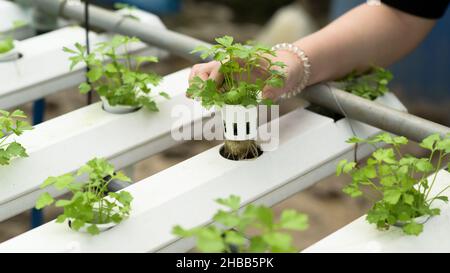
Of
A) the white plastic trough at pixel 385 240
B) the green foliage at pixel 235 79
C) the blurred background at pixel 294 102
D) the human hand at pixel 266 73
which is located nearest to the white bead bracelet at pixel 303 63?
the human hand at pixel 266 73

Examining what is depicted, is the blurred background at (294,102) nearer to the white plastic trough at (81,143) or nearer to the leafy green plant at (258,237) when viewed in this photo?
the white plastic trough at (81,143)

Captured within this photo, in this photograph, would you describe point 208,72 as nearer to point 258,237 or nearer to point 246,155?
point 246,155

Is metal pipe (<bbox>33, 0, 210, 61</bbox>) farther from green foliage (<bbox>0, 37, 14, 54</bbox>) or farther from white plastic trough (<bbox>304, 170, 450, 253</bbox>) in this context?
white plastic trough (<bbox>304, 170, 450, 253</bbox>)

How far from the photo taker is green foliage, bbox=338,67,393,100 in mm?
1445

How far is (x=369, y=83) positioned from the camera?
58.5 inches

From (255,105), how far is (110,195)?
10.5 inches

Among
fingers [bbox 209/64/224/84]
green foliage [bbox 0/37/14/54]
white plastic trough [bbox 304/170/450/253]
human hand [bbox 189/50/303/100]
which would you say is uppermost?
fingers [bbox 209/64/224/84]

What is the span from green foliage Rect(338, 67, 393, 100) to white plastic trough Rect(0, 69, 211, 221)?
0.28m

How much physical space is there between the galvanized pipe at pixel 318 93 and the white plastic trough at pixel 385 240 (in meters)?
0.23

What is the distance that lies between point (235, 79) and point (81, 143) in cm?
26

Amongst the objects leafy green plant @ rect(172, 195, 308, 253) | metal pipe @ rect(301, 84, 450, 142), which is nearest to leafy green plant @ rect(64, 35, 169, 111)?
metal pipe @ rect(301, 84, 450, 142)
